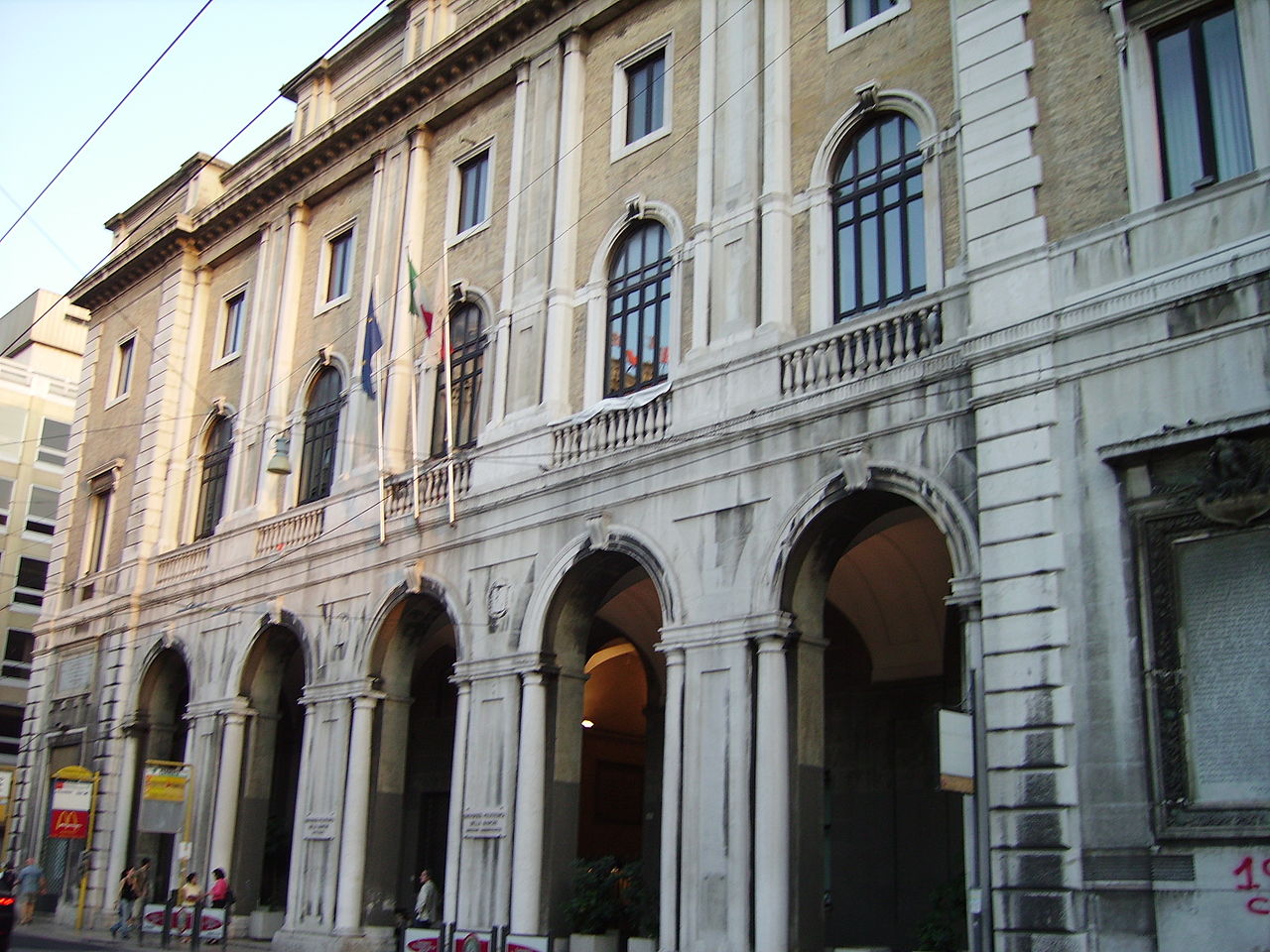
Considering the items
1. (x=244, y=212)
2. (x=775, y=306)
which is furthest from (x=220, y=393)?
(x=775, y=306)

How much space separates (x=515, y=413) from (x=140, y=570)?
44.3ft

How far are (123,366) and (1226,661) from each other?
30.6 m

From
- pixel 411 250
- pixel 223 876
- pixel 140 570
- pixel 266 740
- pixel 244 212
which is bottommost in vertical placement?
pixel 223 876

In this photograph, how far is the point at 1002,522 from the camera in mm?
15352

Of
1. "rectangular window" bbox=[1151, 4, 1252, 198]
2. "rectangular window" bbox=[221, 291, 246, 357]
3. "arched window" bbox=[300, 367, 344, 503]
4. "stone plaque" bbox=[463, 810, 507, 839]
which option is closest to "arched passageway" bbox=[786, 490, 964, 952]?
"stone plaque" bbox=[463, 810, 507, 839]

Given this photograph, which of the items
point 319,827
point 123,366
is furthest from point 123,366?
point 319,827

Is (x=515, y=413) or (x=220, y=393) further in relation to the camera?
(x=220, y=393)

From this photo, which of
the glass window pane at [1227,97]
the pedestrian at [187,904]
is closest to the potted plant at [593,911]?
the pedestrian at [187,904]

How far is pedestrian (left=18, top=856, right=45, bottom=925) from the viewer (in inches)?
1187

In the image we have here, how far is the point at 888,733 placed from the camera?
22625 millimetres

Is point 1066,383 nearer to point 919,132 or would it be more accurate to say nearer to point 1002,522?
point 1002,522

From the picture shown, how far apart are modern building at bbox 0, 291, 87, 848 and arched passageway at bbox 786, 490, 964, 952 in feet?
124

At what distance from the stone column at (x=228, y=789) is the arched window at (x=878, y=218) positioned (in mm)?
15486

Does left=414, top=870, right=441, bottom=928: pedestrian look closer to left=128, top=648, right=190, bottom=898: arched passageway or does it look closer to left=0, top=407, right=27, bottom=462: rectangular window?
left=128, top=648, right=190, bottom=898: arched passageway
